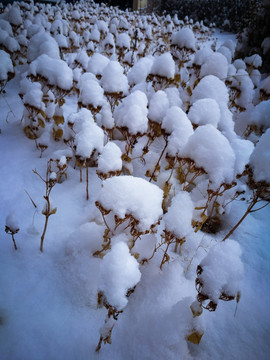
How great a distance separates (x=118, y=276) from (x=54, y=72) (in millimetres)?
2889

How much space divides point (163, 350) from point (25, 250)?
1373 mm

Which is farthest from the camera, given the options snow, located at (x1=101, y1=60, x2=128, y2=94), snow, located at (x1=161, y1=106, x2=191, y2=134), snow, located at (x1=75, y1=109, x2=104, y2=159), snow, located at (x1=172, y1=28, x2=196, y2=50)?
snow, located at (x1=172, y1=28, x2=196, y2=50)

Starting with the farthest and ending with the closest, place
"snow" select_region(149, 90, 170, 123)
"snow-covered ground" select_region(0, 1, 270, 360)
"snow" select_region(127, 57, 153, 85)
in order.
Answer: "snow" select_region(127, 57, 153, 85) → "snow" select_region(149, 90, 170, 123) → "snow-covered ground" select_region(0, 1, 270, 360)

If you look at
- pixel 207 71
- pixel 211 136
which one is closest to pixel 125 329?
pixel 211 136

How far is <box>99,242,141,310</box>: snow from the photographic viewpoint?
3.50ft

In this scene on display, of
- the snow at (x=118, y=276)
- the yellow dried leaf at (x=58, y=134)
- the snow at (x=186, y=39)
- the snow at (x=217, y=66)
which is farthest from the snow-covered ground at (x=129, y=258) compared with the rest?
the snow at (x=186, y=39)

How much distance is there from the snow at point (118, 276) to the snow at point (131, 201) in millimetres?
303

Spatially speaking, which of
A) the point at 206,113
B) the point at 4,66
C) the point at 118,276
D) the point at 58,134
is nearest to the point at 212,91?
the point at 206,113

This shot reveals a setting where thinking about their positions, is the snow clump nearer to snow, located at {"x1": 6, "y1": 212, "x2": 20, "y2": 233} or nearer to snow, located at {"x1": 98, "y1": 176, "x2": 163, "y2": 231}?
snow, located at {"x1": 98, "y1": 176, "x2": 163, "y2": 231}

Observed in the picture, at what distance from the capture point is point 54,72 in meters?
2.94

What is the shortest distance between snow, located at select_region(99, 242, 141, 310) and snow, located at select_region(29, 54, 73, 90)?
2606 millimetres

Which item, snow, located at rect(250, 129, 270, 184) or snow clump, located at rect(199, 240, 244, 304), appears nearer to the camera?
snow clump, located at rect(199, 240, 244, 304)

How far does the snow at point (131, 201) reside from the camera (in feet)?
4.63

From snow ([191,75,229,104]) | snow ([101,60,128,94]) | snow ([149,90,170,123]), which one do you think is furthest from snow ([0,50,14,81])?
snow ([191,75,229,104])
